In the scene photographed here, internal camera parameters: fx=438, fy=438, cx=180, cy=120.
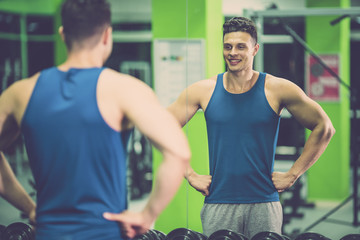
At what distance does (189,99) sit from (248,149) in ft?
1.34

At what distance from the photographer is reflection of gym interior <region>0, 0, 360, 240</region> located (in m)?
3.04

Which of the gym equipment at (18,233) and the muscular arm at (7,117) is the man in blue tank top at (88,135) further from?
the gym equipment at (18,233)

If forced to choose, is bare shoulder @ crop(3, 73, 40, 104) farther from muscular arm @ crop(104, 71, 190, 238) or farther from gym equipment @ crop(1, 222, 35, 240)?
gym equipment @ crop(1, 222, 35, 240)

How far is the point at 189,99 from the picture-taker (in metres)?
2.21

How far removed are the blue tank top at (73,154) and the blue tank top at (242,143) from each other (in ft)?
2.80

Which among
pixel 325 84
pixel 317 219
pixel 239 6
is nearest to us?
pixel 239 6

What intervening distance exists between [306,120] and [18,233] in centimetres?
147

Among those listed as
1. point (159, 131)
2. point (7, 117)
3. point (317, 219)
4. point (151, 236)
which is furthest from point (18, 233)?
point (317, 219)

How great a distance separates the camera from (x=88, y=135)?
119cm

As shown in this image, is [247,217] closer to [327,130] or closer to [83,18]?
[327,130]

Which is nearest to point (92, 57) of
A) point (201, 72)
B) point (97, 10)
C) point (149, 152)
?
point (97, 10)

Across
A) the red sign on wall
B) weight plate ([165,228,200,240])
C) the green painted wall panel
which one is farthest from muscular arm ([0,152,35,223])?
the green painted wall panel

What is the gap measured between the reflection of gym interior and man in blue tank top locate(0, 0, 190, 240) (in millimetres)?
1141

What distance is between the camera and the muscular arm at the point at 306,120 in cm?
197
